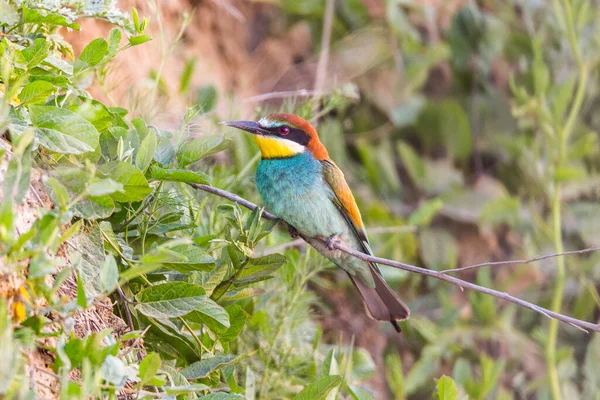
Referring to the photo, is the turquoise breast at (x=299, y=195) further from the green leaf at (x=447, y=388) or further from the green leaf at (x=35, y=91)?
the green leaf at (x=35, y=91)

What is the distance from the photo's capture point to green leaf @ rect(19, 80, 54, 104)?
1.44 m

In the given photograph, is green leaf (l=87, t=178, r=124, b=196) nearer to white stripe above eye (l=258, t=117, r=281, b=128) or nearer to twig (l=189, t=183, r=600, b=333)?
twig (l=189, t=183, r=600, b=333)

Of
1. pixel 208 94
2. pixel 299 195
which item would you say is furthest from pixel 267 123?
pixel 208 94

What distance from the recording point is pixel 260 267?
5.63 ft

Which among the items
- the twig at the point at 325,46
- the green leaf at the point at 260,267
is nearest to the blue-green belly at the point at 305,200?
the green leaf at the point at 260,267

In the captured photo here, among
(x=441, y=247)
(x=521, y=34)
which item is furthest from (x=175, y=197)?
(x=521, y=34)

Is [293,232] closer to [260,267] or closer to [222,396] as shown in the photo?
[260,267]

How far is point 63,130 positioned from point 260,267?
1.73ft

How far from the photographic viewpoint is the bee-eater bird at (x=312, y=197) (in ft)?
→ 7.69

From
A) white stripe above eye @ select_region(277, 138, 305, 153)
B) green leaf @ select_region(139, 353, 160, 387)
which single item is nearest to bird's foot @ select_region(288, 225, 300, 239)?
white stripe above eye @ select_region(277, 138, 305, 153)

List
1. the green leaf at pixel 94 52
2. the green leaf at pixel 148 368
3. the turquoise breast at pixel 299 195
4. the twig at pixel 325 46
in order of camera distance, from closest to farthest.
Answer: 1. the green leaf at pixel 148 368
2. the green leaf at pixel 94 52
3. the turquoise breast at pixel 299 195
4. the twig at pixel 325 46

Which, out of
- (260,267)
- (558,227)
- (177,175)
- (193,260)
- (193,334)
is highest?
(177,175)

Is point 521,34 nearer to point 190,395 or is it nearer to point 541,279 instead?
point 541,279

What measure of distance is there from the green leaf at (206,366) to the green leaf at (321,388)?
6.5 inches
